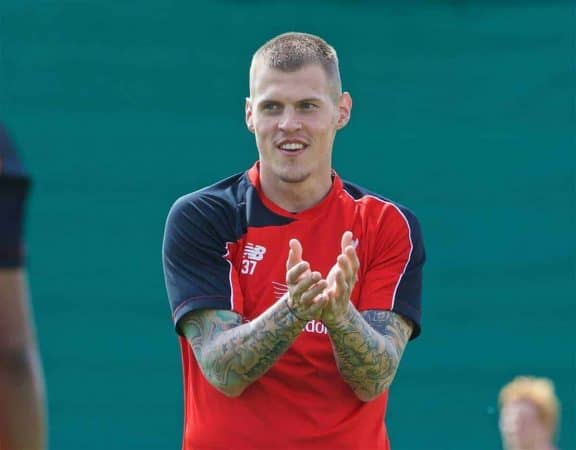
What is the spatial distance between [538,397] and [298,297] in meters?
2.47

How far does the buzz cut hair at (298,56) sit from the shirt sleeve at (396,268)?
0.47 metres

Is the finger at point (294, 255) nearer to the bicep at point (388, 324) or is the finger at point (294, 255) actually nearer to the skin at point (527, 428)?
the bicep at point (388, 324)

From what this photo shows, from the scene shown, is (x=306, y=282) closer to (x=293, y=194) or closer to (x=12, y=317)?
(x=293, y=194)

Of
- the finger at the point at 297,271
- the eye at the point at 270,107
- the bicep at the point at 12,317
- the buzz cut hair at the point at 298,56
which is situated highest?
the buzz cut hair at the point at 298,56

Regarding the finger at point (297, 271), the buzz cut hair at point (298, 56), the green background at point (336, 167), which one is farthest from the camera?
the green background at point (336, 167)

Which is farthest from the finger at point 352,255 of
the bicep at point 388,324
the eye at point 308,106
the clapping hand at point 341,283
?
the eye at point 308,106

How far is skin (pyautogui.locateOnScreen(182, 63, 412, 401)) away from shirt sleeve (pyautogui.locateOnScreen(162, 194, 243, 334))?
0.16 feet

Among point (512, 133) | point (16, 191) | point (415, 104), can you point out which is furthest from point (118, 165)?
point (16, 191)

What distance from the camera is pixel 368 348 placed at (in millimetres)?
3900

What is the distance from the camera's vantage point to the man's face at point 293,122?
4.12m

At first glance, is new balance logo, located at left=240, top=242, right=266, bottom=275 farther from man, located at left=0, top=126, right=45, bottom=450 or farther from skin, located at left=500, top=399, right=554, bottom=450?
skin, located at left=500, top=399, right=554, bottom=450

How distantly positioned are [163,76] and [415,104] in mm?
1245

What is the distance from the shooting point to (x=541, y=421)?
583 cm

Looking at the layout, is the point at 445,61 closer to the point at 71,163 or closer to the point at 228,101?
the point at 228,101
